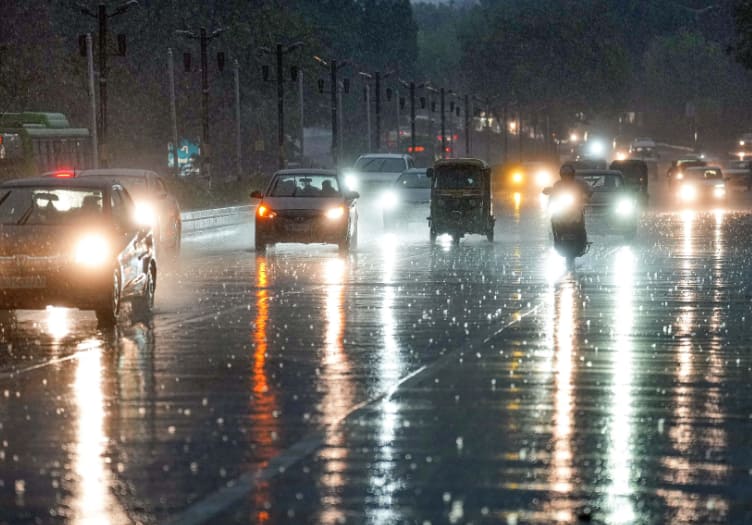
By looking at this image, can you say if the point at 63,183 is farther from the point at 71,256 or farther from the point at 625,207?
the point at 625,207

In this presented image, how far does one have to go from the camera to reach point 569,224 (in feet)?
104

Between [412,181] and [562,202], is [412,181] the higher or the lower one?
the higher one

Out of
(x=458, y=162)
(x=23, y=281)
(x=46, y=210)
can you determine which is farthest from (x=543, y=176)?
(x=23, y=281)

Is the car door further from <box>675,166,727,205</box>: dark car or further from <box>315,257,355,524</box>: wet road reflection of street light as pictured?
<box>675,166,727,205</box>: dark car

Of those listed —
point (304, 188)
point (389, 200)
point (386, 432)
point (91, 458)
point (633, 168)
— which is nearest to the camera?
point (91, 458)

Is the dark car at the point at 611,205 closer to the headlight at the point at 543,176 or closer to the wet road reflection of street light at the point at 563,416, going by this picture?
the wet road reflection of street light at the point at 563,416

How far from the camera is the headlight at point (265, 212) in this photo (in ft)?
115

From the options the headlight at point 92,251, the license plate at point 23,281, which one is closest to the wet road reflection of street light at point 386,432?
the headlight at point 92,251

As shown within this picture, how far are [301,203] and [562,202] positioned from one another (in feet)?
18.9

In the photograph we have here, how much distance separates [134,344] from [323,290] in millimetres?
7726

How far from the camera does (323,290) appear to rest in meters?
24.9

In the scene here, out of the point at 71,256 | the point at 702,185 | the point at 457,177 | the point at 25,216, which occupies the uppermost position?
the point at 702,185

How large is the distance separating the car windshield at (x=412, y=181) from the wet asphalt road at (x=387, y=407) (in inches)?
1127

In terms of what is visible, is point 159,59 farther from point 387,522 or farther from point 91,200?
point 387,522
